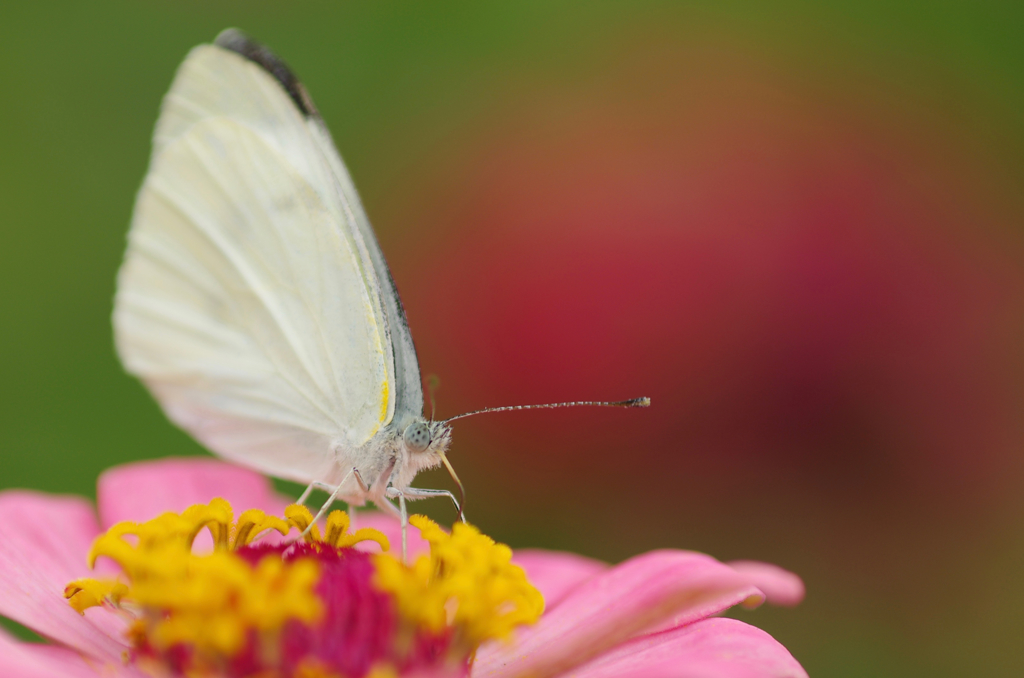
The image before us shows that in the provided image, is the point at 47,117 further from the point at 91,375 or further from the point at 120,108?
the point at 91,375

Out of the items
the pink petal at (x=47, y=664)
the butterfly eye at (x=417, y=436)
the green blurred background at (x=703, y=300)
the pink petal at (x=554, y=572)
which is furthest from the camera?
the green blurred background at (x=703, y=300)

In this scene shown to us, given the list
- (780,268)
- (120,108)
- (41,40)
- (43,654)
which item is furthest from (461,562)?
(41,40)

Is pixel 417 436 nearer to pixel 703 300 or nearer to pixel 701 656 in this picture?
pixel 701 656

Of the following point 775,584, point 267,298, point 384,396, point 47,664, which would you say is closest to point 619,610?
point 775,584

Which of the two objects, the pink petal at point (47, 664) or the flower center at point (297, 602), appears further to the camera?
the flower center at point (297, 602)

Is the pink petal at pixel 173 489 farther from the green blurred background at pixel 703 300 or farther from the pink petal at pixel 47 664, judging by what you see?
the green blurred background at pixel 703 300

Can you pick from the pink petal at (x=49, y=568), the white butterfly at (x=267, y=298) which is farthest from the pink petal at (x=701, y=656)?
the pink petal at (x=49, y=568)
